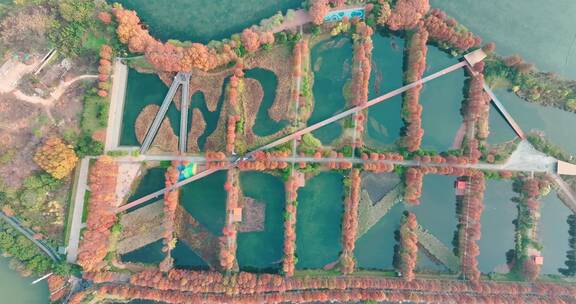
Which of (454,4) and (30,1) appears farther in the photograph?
(454,4)

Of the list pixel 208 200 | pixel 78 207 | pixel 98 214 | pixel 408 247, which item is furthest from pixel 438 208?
pixel 78 207

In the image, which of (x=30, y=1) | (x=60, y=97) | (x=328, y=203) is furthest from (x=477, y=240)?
(x=30, y=1)

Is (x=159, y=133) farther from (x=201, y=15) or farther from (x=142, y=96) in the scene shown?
(x=201, y=15)

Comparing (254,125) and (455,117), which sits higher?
(455,117)

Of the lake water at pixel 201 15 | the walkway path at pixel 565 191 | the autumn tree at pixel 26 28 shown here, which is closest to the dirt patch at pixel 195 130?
the lake water at pixel 201 15

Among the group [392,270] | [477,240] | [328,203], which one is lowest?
[392,270]

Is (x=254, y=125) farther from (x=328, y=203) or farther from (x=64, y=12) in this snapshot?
(x=64, y=12)
